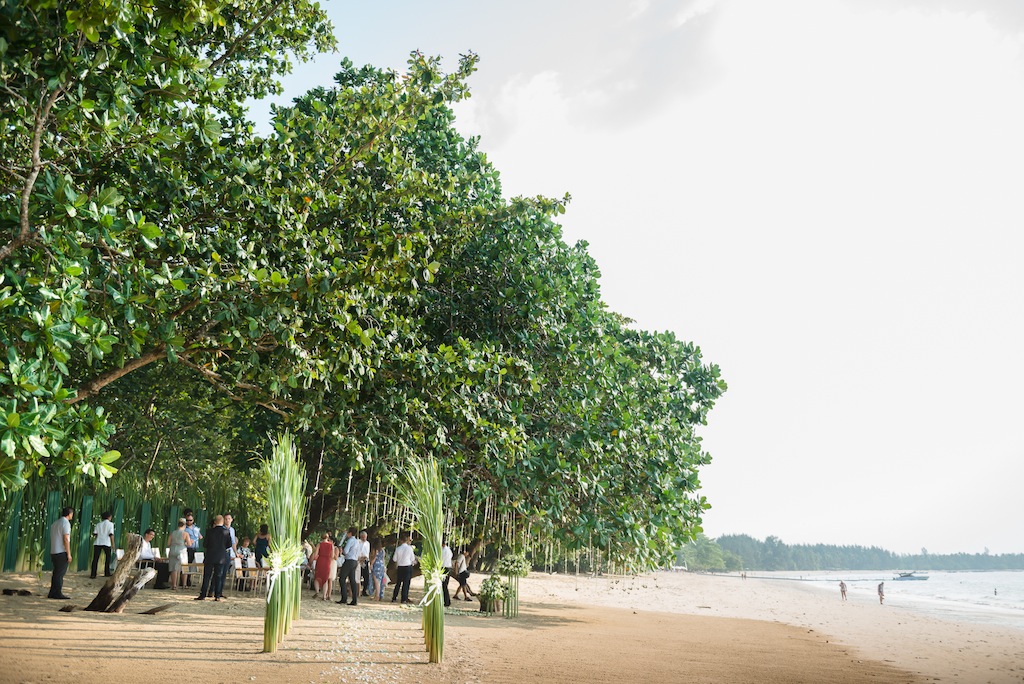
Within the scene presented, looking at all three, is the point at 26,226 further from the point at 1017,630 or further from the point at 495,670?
the point at 1017,630

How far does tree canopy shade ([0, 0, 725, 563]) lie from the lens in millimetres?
7293

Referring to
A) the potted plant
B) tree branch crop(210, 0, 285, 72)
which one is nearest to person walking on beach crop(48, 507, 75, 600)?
tree branch crop(210, 0, 285, 72)

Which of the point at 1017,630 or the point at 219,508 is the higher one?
the point at 219,508

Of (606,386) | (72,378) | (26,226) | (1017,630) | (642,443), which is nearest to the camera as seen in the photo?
(26,226)

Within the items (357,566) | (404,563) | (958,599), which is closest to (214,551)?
(357,566)

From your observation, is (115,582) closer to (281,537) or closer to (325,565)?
(281,537)

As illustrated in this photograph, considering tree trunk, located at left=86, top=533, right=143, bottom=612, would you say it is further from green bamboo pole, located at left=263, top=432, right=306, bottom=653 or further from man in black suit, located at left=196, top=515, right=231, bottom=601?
green bamboo pole, located at left=263, top=432, right=306, bottom=653

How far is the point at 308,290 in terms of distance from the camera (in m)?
9.18

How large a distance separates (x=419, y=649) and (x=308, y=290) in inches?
193

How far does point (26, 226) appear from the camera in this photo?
24.2ft

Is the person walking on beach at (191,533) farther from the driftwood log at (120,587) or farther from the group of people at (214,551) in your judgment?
the driftwood log at (120,587)

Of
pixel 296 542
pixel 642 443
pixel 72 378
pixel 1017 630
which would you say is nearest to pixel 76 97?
pixel 296 542

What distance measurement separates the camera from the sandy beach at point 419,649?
26.5ft

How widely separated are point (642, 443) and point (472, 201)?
5910 mm
